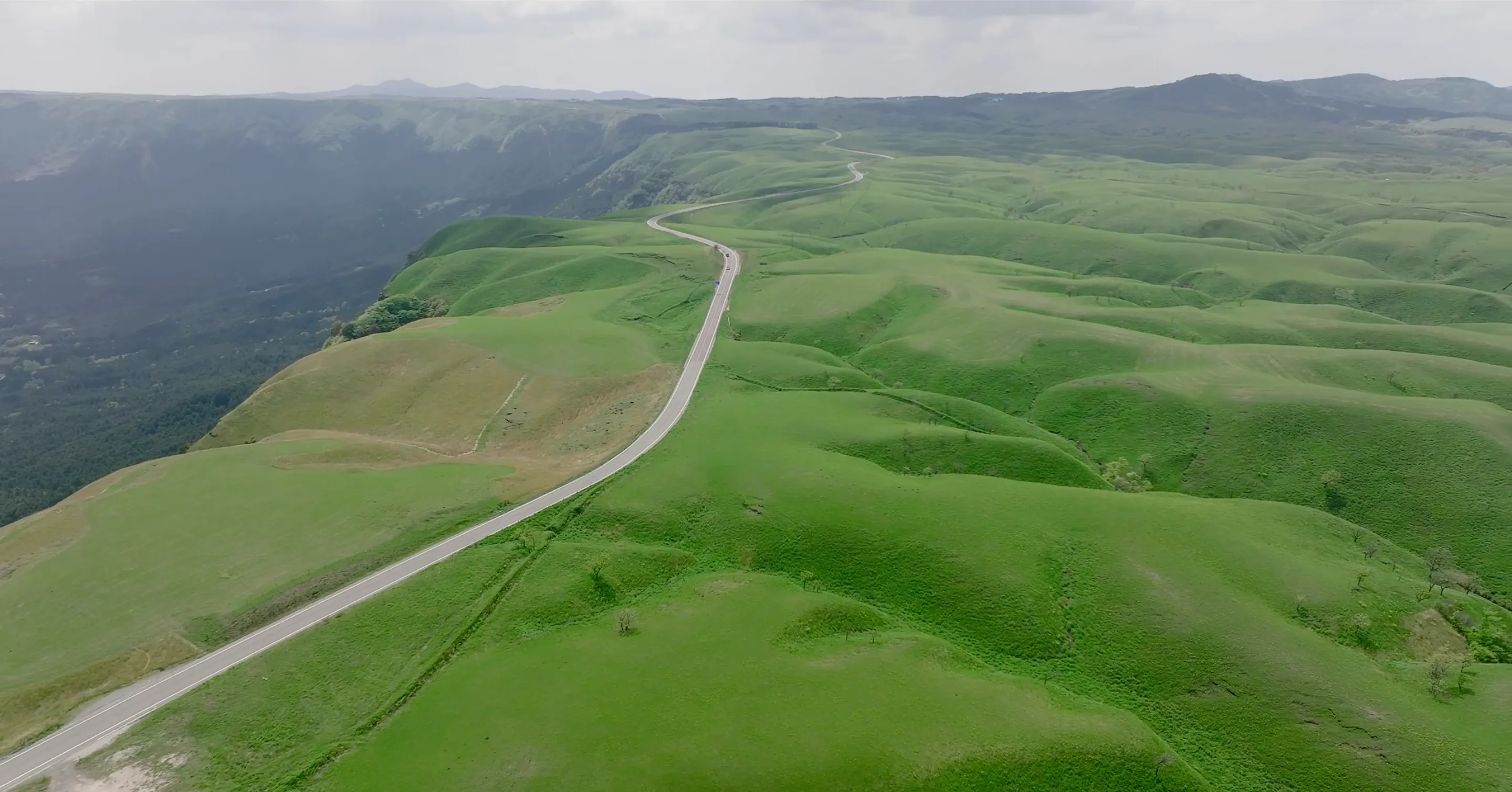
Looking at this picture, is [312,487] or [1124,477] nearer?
[312,487]

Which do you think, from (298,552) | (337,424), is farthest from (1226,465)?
(337,424)

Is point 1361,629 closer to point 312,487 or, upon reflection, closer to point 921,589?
point 921,589

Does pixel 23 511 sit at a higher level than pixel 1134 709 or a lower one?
lower

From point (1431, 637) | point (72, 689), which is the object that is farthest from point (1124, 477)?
point (72, 689)

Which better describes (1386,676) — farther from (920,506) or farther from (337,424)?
(337,424)

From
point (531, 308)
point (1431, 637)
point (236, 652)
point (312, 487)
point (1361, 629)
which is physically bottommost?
point (236, 652)

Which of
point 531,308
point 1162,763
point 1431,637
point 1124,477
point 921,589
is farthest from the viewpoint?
point 531,308

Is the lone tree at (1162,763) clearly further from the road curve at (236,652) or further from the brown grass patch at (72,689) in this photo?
the brown grass patch at (72,689)
